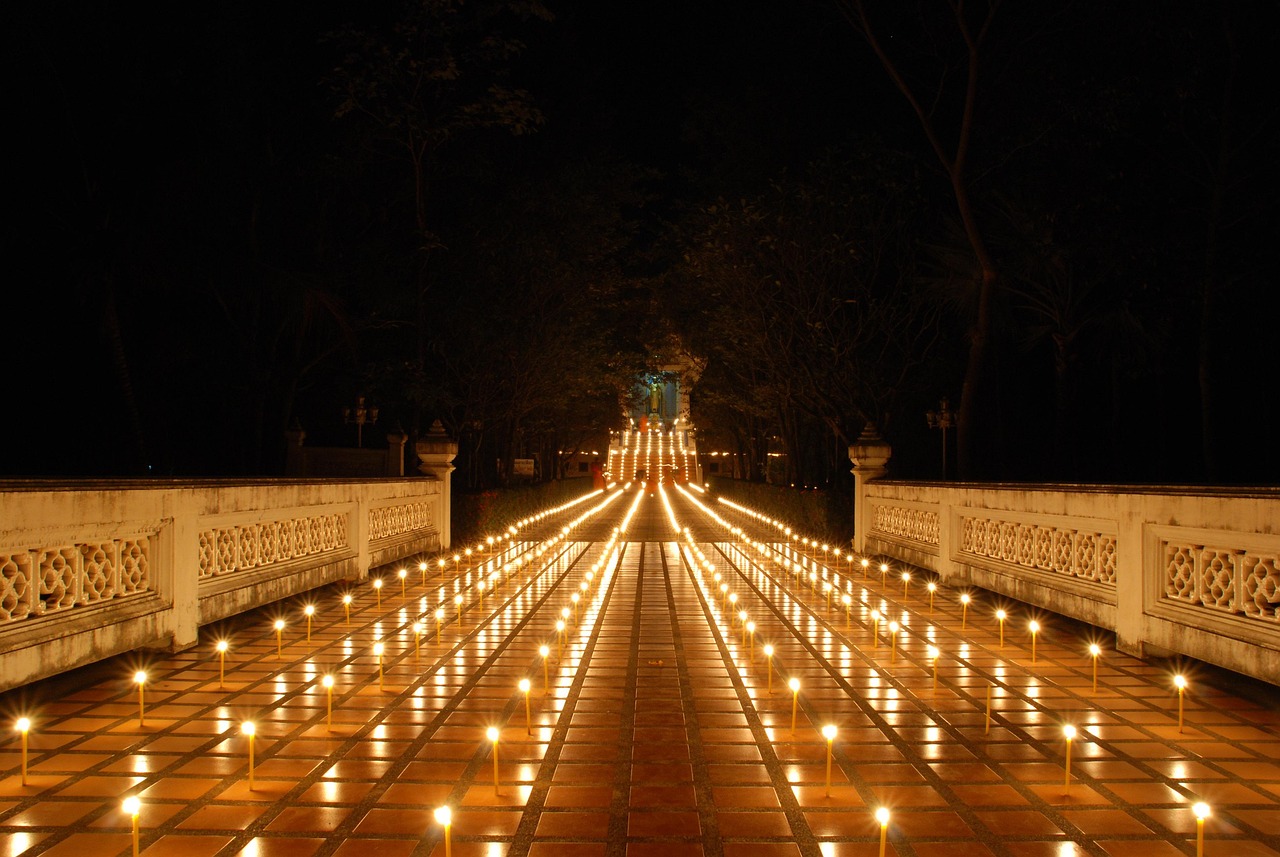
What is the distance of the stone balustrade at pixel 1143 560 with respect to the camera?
6.34 meters

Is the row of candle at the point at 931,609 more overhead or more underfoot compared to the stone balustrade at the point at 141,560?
more underfoot

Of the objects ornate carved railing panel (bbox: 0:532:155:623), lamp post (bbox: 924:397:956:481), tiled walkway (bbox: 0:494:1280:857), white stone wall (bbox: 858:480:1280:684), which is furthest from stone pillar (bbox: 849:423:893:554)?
ornate carved railing panel (bbox: 0:532:155:623)

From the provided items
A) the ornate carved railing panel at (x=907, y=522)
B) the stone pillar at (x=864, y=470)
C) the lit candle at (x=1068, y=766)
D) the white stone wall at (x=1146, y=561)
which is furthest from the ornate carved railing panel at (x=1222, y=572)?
the stone pillar at (x=864, y=470)

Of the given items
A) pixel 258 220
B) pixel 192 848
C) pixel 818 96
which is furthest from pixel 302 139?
pixel 192 848

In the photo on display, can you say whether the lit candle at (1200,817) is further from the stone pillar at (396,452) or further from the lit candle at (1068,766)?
the stone pillar at (396,452)

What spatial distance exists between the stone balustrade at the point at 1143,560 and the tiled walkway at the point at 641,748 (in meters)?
0.32

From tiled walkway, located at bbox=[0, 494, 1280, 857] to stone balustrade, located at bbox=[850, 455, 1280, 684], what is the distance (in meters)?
0.32

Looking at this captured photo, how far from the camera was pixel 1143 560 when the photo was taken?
7.61 meters

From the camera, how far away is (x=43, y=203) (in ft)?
51.0

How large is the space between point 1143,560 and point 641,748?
4427 millimetres

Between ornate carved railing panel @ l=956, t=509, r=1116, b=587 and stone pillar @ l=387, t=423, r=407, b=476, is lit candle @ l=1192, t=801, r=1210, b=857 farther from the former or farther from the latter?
stone pillar @ l=387, t=423, r=407, b=476

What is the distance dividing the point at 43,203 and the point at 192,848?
14618 millimetres

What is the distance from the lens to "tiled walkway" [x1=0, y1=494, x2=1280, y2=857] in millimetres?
4152

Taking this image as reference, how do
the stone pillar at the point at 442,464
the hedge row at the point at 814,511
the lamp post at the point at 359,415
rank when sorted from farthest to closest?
the lamp post at the point at 359,415 → the hedge row at the point at 814,511 → the stone pillar at the point at 442,464
